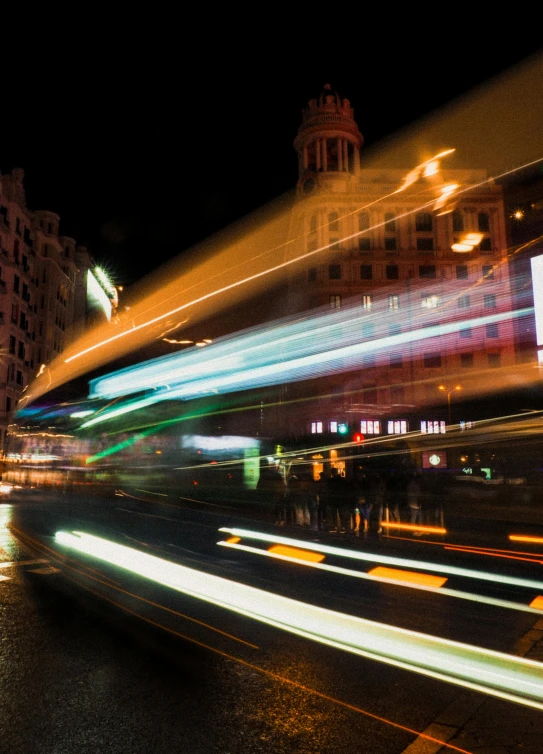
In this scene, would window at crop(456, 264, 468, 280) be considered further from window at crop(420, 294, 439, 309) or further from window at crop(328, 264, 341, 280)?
window at crop(328, 264, 341, 280)

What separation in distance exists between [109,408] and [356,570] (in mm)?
8575

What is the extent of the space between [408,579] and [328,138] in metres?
57.2

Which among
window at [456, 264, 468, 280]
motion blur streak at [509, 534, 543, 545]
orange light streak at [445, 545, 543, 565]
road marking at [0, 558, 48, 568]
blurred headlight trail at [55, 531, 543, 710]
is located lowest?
motion blur streak at [509, 534, 543, 545]

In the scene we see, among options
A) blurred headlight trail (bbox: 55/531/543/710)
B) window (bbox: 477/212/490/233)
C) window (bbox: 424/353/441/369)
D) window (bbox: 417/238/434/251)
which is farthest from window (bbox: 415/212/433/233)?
blurred headlight trail (bbox: 55/531/543/710)

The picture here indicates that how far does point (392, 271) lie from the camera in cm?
5681

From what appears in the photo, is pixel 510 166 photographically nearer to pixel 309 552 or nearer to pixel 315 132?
pixel 315 132

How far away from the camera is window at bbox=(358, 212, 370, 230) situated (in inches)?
2277

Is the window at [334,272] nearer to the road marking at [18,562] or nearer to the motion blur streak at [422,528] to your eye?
the motion blur streak at [422,528]

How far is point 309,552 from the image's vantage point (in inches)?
453

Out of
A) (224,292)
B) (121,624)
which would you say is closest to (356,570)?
(121,624)

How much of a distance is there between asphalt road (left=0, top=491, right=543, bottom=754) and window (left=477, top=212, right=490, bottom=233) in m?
51.5

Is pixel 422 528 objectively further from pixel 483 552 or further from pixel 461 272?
pixel 461 272

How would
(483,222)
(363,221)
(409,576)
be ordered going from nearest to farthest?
1. (409,576)
2. (483,222)
3. (363,221)

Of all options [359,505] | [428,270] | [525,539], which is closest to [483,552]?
[525,539]
